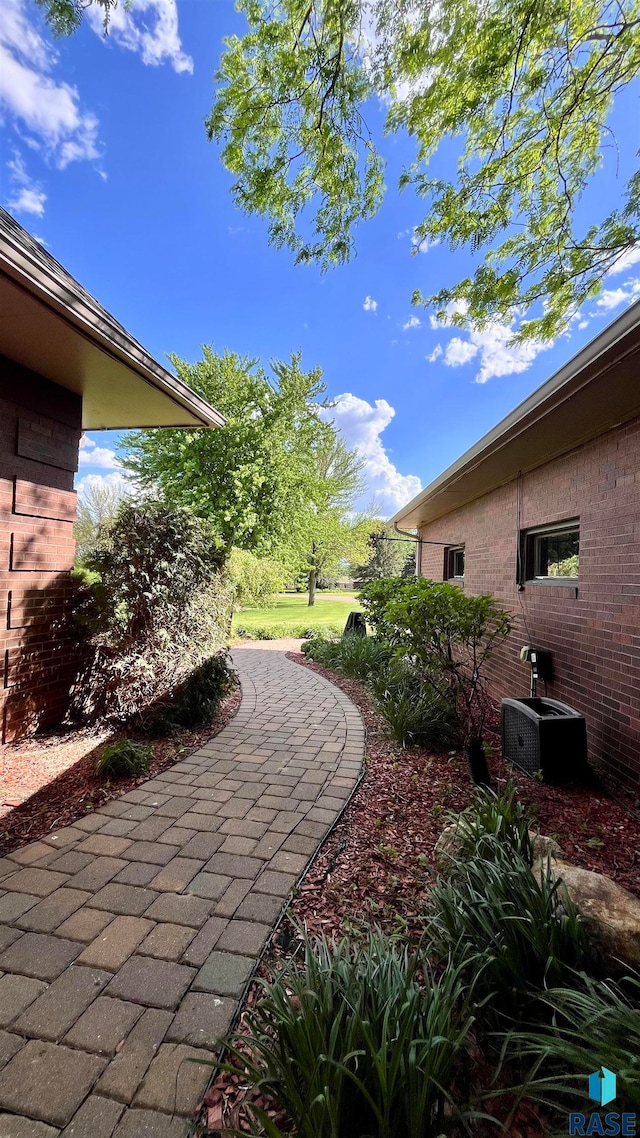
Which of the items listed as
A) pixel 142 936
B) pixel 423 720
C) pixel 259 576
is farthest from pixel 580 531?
pixel 259 576

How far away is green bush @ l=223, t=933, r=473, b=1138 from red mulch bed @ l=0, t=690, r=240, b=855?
179 centimetres

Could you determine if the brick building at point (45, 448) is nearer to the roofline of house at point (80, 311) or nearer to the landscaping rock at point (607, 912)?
the roofline of house at point (80, 311)

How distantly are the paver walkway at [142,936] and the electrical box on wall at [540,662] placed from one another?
219 cm

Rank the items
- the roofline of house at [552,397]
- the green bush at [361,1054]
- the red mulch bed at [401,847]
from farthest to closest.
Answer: the roofline of house at [552,397]
the red mulch bed at [401,847]
the green bush at [361,1054]

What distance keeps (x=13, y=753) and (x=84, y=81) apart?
5829 millimetres

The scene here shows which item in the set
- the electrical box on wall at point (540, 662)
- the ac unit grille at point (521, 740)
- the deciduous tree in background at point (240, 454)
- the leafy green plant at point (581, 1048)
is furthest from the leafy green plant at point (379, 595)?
the deciduous tree in background at point (240, 454)

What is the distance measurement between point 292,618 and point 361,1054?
16.7 meters

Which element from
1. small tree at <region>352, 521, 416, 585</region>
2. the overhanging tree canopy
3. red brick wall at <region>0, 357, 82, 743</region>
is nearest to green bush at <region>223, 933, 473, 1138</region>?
red brick wall at <region>0, 357, 82, 743</region>

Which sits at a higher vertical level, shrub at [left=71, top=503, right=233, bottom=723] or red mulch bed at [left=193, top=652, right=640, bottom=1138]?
shrub at [left=71, top=503, right=233, bottom=723]

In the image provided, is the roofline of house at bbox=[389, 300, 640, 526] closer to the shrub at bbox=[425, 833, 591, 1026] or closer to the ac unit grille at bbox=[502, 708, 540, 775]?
the ac unit grille at bbox=[502, 708, 540, 775]

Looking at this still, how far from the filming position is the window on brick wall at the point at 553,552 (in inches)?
161

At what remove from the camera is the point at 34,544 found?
12.2ft

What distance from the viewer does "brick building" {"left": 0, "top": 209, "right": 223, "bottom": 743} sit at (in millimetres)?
2992

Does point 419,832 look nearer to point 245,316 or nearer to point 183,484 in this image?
point 245,316
